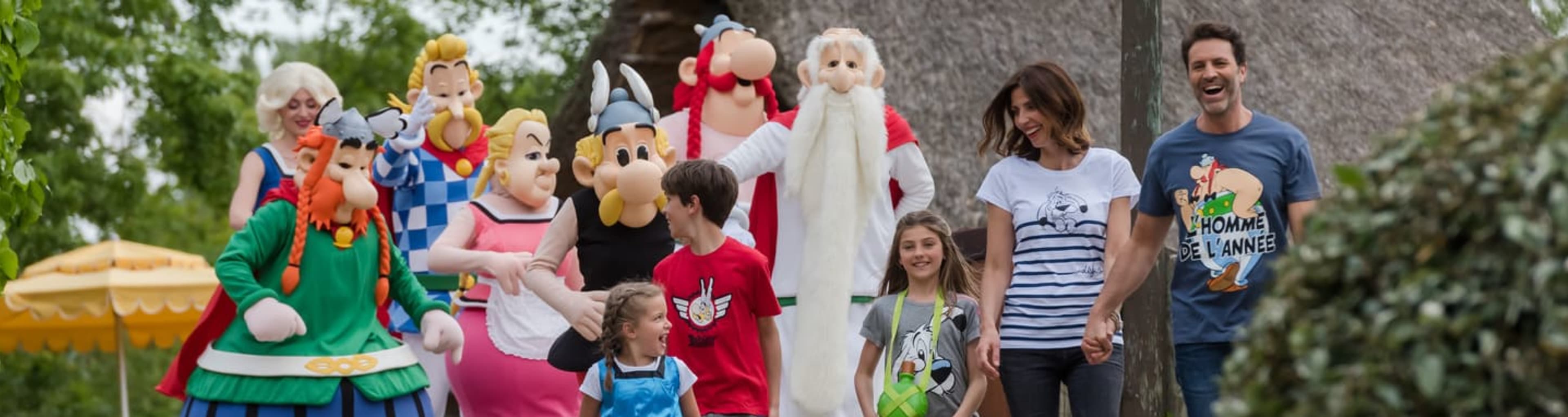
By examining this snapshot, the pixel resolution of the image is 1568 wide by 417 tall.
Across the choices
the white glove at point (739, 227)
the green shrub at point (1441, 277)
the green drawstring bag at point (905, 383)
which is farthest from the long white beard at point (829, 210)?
the green shrub at point (1441, 277)

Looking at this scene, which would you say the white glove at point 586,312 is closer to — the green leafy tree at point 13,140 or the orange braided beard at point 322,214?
the orange braided beard at point 322,214

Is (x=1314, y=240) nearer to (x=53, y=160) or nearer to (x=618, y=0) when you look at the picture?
(x=618, y=0)

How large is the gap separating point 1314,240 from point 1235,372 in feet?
0.65

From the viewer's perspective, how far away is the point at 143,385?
23.6 metres

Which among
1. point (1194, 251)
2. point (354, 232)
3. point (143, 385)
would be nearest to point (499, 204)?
point (354, 232)

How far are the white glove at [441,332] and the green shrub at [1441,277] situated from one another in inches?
148

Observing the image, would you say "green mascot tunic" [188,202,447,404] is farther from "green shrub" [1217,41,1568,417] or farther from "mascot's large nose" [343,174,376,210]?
"green shrub" [1217,41,1568,417]

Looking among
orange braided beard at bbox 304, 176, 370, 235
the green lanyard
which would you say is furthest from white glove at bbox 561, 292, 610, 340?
the green lanyard

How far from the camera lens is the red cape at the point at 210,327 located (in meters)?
5.98

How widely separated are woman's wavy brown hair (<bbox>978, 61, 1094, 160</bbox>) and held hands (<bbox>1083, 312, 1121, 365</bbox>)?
0.59 meters

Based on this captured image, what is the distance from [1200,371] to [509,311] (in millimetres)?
2688

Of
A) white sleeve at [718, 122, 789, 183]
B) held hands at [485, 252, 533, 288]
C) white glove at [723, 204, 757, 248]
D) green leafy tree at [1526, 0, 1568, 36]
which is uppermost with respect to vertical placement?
green leafy tree at [1526, 0, 1568, 36]

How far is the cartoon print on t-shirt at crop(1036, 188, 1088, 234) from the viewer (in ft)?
17.7

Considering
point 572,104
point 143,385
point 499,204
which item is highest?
point 572,104
